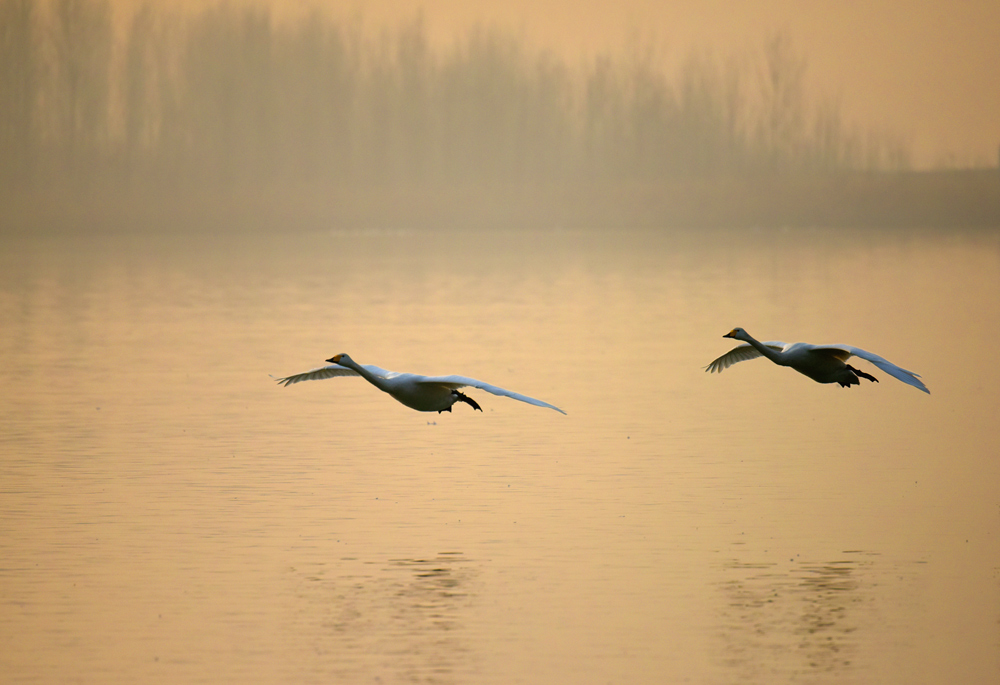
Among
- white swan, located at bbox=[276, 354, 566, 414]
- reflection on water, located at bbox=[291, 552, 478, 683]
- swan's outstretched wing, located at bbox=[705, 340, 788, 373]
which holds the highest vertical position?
swan's outstretched wing, located at bbox=[705, 340, 788, 373]

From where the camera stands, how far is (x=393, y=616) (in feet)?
46.3

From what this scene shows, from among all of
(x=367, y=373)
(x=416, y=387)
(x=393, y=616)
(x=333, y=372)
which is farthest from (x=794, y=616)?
(x=333, y=372)

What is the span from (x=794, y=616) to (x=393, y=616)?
3492mm

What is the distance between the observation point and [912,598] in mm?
14719

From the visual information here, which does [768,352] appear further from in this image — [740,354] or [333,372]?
[333,372]

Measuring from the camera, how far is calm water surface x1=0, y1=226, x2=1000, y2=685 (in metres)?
13.4

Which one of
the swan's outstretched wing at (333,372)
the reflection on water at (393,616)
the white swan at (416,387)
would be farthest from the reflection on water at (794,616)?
the swan's outstretched wing at (333,372)

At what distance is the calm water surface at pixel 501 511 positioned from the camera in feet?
44.0

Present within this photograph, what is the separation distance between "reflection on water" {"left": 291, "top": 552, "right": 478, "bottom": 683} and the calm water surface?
4cm

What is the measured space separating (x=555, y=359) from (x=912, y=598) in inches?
813

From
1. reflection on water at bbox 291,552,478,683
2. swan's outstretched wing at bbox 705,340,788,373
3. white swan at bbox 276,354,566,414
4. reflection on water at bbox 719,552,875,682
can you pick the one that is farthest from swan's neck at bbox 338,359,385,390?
swan's outstretched wing at bbox 705,340,788,373

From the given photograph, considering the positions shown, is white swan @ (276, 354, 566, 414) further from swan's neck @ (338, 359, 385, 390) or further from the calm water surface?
the calm water surface

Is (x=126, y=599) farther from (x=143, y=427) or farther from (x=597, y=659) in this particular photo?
(x=143, y=427)

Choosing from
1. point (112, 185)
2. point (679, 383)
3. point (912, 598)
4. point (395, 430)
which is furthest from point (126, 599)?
point (112, 185)
